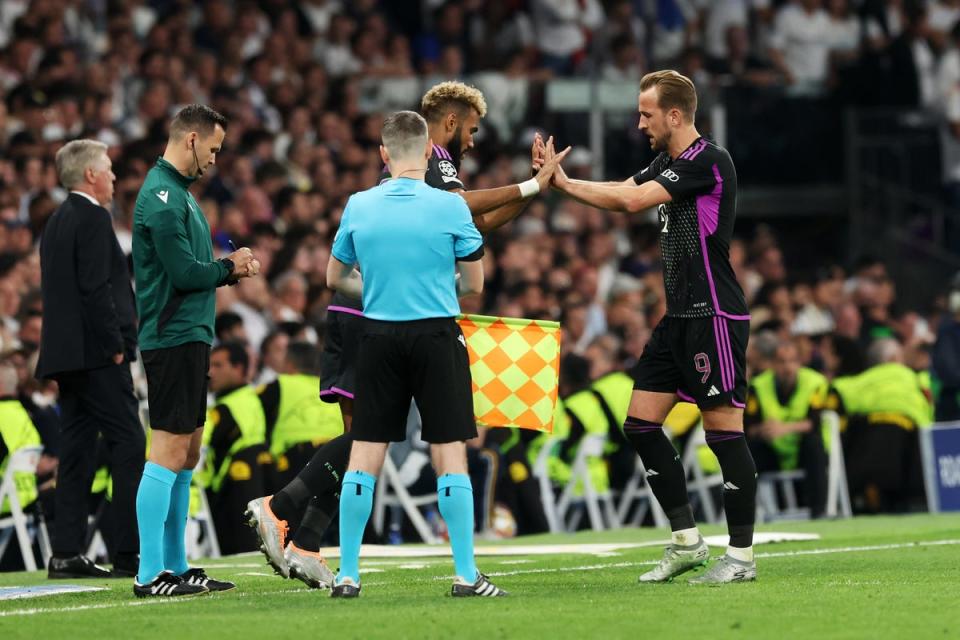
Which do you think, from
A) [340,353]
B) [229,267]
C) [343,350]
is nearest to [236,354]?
[340,353]

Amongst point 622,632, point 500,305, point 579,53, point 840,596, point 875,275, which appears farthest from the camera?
point 579,53

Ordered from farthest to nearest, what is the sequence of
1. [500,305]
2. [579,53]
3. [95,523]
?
[579,53], [500,305], [95,523]

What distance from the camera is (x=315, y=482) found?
968 centimetres

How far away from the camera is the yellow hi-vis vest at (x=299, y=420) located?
14.6 m

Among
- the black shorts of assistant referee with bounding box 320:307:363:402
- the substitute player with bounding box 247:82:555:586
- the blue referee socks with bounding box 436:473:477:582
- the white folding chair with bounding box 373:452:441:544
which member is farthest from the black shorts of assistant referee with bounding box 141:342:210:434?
the white folding chair with bounding box 373:452:441:544

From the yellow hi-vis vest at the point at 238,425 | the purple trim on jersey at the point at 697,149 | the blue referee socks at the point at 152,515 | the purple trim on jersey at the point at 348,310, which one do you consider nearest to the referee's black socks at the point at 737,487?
the purple trim on jersey at the point at 697,149

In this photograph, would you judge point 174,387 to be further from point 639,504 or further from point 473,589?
point 639,504

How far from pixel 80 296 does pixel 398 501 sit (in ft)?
16.4

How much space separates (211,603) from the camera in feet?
29.6

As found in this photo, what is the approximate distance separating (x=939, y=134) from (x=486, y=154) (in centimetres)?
619

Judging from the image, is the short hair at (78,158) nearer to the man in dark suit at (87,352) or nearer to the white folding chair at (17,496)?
the man in dark suit at (87,352)

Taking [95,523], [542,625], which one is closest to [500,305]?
[95,523]

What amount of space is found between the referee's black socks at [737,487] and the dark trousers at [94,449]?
10.6 feet

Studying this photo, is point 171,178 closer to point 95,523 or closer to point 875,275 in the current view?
point 95,523
